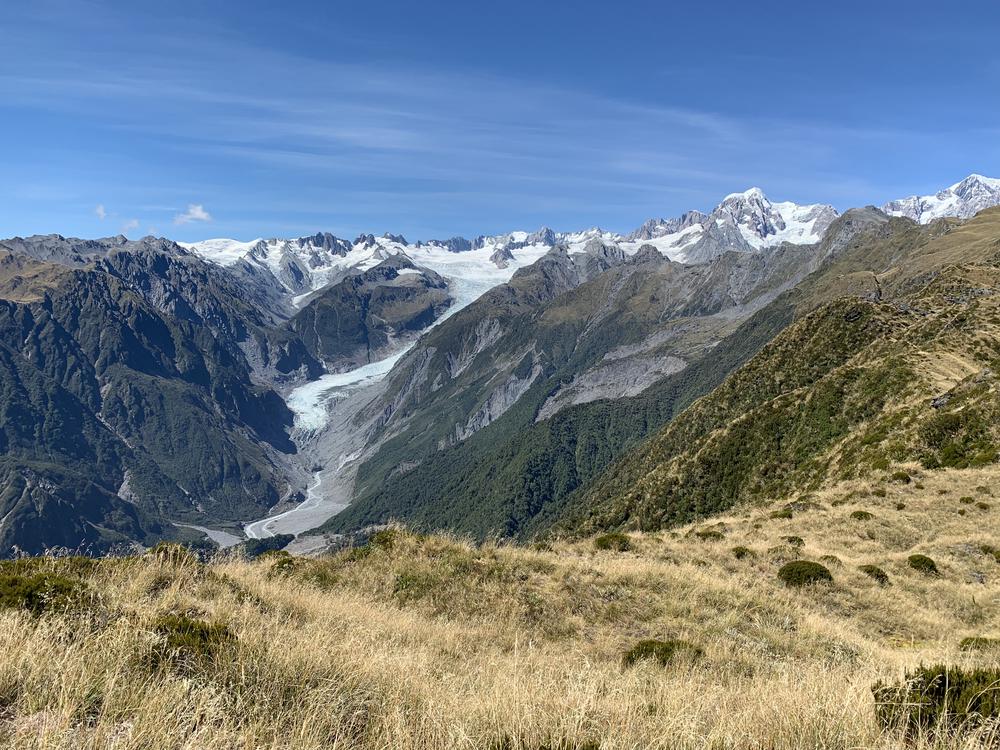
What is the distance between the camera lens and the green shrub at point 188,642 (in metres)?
7.86

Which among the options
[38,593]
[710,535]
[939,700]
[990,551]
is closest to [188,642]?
[38,593]

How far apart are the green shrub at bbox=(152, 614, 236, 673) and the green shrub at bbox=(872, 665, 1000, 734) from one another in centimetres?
890

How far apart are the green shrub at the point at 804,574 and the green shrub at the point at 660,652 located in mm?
10950

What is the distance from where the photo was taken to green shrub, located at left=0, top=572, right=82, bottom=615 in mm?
9312

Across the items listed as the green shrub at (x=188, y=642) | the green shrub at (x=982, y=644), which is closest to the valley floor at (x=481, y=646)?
the green shrub at (x=188, y=642)

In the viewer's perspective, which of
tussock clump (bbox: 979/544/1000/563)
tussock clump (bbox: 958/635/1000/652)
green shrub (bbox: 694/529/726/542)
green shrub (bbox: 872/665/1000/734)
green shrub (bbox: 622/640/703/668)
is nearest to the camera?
green shrub (bbox: 872/665/1000/734)

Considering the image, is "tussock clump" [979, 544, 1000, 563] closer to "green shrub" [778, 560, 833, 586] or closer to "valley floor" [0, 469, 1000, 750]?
"valley floor" [0, 469, 1000, 750]

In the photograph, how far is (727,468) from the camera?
347 feet

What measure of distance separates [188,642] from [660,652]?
389 inches

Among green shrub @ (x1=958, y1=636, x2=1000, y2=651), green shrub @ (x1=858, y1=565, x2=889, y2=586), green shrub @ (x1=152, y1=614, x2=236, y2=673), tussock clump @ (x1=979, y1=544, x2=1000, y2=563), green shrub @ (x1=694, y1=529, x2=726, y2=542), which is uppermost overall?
green shrub @ (x1=152, y1=614, x2=236, y2=673)

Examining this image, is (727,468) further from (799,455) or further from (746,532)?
(746,532)

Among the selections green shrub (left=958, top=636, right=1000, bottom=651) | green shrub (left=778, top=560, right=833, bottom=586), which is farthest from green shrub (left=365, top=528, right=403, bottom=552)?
green shrub (left=958, top=636, right=1000, bottom=651)

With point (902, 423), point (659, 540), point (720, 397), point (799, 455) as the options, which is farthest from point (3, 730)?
point (720, 397)

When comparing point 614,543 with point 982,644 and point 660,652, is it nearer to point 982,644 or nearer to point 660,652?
point 982,644
